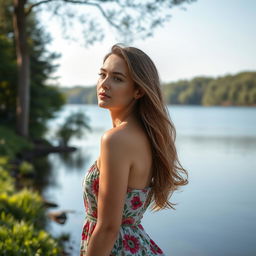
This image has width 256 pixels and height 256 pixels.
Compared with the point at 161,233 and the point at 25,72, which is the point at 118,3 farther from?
the point at 161,233

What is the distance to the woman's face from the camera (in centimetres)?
182

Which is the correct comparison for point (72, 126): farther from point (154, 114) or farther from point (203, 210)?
point (154, 114)

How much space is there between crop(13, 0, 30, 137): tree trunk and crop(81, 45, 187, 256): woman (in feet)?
53.7

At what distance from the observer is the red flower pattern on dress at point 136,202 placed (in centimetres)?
182

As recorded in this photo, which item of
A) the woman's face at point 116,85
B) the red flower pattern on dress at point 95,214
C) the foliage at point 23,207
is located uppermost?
the woman's face at point 116,85

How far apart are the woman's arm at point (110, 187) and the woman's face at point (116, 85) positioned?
23cm

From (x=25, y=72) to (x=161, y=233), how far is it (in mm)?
12995

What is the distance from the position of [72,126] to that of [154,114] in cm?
2184

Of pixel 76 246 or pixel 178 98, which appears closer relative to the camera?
pixel 76 246

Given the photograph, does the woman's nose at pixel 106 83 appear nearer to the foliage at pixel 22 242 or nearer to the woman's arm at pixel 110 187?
the woman's arm at pixel 110 187

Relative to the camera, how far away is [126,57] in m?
1.80

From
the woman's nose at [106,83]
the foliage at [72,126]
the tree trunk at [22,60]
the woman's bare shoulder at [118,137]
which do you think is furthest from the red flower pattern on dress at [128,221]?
the foliage at [72,126]

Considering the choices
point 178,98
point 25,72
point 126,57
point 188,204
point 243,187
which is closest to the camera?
point 126,57

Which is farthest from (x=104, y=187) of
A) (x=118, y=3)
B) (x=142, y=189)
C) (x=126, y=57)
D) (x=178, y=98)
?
(x=178, y=98)
